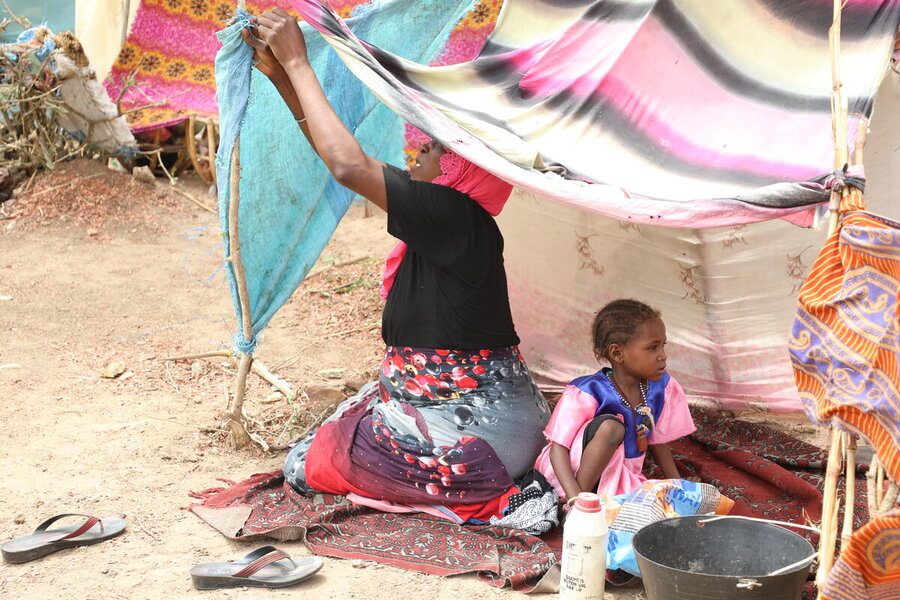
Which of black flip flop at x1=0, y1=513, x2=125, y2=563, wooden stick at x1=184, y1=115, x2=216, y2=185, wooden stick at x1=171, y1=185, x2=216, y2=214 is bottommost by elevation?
black flip flop at x1=0, y1=513, x2=125, y2=563

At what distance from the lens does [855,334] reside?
217 cm

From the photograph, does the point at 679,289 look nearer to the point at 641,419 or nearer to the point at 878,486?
the point at 641,419

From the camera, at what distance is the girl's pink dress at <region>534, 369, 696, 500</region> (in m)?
3.14

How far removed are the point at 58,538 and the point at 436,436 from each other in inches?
46.3

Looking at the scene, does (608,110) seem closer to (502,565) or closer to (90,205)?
(502,565)

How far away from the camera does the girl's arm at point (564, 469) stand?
3.04m

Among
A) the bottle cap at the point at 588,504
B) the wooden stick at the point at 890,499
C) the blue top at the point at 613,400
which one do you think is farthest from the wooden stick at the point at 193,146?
the wooden stick at the point at 890,499

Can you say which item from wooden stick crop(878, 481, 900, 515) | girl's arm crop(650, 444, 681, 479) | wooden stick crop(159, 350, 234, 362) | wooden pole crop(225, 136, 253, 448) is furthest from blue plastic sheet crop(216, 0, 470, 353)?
wooden stick crop(878, 481, 900, 515)

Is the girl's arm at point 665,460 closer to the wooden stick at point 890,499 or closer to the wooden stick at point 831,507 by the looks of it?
the wooden stick at point 831,507

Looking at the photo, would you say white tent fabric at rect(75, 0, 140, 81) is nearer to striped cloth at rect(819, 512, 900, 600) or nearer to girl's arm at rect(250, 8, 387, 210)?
girl's arm at rect(250, 8, 387, 210)

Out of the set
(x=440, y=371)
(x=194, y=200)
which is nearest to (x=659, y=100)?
(x=440, y=371)

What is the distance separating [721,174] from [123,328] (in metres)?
3.53

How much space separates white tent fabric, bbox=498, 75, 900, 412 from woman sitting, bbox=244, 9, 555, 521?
1.03 m

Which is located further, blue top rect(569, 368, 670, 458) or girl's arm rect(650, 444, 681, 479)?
girl's arm rect(650, 444, 681, 479)
